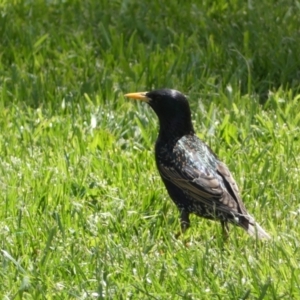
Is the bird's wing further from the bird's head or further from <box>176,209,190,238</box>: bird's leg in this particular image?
the bird's head

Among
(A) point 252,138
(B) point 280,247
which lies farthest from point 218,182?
(A) point 252,138

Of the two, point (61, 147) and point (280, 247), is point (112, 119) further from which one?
point (280, 247)

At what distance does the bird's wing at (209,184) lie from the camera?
5.40 metres

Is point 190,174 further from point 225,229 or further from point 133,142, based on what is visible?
point 133,142

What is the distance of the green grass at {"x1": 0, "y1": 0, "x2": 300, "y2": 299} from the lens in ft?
16.0

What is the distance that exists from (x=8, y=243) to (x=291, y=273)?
1593mm

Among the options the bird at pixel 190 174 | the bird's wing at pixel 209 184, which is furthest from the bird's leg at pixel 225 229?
the bird's wing at pixel 209 184

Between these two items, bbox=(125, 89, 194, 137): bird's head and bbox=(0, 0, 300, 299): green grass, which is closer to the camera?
bbox=(0, 0, 300, 299): green grass

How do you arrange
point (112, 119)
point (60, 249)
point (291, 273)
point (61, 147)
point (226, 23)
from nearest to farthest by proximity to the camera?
point (291, 273) < point (60, 249) < point (61, 147) < point (112, 119) < point (226, 23)

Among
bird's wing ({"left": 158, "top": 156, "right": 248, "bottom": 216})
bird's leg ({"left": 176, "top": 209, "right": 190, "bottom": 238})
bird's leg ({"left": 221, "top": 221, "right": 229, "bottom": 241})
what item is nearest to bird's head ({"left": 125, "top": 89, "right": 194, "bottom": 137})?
bird's wing ({"left": 158, "top": 156, "right": 248, "bottom": 216})

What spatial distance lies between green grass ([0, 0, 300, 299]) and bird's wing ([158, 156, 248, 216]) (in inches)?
6.4

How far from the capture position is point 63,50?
26.3 ft

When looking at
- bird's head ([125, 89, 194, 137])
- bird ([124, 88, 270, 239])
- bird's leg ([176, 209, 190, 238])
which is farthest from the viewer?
bird's head ([125, 89, 194, 137])

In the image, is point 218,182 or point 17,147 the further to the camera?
point 17,147
